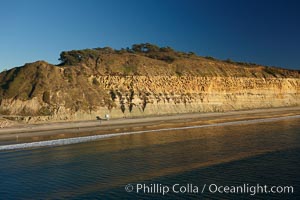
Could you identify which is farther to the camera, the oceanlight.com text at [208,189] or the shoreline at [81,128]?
the shoreline at [81,128]

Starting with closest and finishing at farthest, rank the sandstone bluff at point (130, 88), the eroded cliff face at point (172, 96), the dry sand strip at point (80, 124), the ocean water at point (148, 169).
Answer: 1. the ocean water at point (148, 169)
2. the dry sand strip at point (80, 124)
3. the sandstone bluff at point (130, 88)
4. the eroded cliff face at point (172, 96)

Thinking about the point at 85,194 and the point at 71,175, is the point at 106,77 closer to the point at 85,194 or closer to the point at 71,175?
the point at 71,175

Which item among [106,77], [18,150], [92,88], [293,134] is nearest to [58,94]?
[92,88]

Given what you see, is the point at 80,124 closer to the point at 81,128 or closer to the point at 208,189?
the point at 81,128

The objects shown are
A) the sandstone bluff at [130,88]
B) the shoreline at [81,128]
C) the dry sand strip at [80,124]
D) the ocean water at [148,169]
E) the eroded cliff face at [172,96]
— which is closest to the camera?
the ocean water at [148,169]

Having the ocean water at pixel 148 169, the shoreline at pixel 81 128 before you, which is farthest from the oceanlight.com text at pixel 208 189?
the shoreline at pixel 81 128

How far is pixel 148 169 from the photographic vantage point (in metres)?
14.7

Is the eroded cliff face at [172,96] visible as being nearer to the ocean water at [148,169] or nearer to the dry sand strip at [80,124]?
the dry sand strip at [80,124]

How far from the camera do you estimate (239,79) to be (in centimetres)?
6238

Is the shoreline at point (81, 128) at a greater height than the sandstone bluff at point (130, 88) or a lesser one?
lesser

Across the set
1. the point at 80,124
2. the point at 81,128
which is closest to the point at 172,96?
the point at 80,124

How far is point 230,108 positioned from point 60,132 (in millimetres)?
33543

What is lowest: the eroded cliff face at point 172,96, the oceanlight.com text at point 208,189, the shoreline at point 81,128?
the oceanlight.com text at point 208,189

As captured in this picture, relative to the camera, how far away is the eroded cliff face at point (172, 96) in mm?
40625
